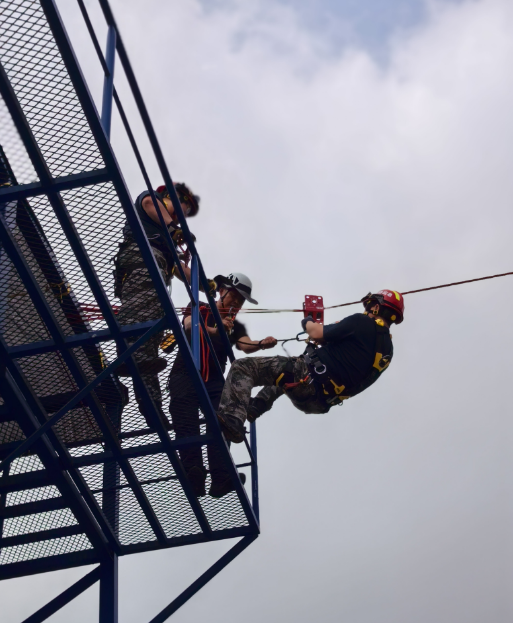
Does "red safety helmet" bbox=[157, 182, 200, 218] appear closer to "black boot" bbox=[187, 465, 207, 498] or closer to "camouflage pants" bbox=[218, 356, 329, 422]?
"camouflage pants" bbox=[218, 356, 329, 422]

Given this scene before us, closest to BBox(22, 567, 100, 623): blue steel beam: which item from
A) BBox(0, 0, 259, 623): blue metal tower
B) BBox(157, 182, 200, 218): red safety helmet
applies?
BBox(0, 0, 259, 623): blue metal tower

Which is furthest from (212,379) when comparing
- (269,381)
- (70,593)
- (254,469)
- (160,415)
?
(70,593)

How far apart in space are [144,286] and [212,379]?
2.49 meters

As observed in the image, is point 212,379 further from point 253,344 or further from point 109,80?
point 109,80

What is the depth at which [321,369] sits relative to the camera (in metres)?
8.96

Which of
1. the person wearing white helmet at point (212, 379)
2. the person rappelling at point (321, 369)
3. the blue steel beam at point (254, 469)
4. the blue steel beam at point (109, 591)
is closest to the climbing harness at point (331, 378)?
the person rappelling at point (321, 369)

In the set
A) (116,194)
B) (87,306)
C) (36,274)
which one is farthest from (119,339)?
(116,194)

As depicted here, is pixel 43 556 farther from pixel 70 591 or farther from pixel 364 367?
pixel 364 367

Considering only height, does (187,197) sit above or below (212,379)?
above

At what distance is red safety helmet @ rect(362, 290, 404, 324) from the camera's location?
9516 mm

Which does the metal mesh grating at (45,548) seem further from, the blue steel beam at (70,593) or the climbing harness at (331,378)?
the climbing harness at (331,378)

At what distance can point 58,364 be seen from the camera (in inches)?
295

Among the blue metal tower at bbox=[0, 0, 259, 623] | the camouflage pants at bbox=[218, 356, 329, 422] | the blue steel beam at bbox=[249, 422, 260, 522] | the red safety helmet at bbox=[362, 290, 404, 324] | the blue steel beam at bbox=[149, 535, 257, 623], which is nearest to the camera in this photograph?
the blue metal tower at bbox=[0, 0, 259, 623]

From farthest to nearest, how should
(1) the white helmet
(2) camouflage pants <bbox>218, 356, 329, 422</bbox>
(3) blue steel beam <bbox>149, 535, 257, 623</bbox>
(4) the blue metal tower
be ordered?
(1) the white helmet
(2) camouflage pants <bbox>218, 356, 329, 422</bbox>
(3) blue steel beam <bbox>149, 535, 257, 623</bbox>
(4) the blue metal tower
